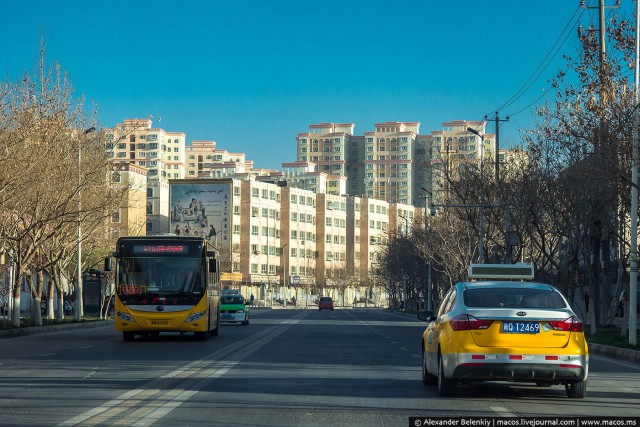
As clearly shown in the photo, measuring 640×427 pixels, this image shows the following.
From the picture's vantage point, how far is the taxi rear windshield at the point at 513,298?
13.7 meters

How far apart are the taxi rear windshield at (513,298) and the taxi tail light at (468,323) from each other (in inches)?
12.2

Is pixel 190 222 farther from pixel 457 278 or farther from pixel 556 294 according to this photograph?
pixel 556 294

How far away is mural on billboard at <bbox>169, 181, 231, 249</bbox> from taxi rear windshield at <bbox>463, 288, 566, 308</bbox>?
433 ft

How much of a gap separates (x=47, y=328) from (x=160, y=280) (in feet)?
42.7

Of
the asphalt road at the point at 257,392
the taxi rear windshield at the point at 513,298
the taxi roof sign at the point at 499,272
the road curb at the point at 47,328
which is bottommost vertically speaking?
the road curb at the point at 47,328

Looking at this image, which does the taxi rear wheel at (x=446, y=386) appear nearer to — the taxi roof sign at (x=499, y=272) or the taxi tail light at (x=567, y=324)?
the taxi tail light at (x=567, y=324)

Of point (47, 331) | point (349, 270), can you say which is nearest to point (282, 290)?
point (349, 270)

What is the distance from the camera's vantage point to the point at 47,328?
42.7 metres

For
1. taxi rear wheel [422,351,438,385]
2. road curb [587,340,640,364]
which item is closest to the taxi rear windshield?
taxi rear wheel [422,351,438,385]

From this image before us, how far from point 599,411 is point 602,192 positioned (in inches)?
1014

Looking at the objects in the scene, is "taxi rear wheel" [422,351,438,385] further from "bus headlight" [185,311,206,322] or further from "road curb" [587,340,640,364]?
"bus headlight" [185,311,206,322]

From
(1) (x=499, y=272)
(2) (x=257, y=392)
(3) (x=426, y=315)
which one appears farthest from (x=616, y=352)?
(2) (x=257, y=392)

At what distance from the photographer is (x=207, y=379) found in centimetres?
1652

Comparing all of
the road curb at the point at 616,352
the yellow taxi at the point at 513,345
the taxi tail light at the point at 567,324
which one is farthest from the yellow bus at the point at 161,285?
the taxi tail light at the point at 567,324
